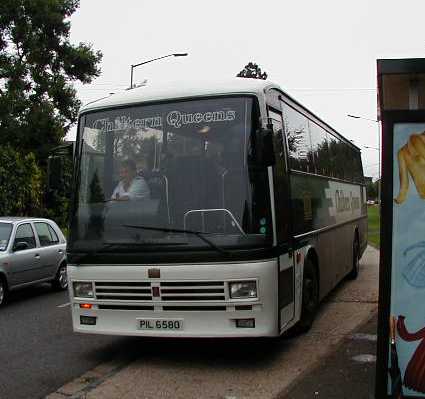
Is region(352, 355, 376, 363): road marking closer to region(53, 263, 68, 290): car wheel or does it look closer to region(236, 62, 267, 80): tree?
region(53, 263, 68, 290): car wheel

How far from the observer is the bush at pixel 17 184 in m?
24.7

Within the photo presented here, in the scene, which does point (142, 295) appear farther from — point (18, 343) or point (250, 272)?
point (18, 343)

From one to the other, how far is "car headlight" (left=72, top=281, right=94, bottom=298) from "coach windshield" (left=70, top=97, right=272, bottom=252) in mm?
381

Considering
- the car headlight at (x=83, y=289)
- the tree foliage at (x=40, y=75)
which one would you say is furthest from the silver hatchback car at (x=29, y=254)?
the tree foliage at (x=40, y=75)

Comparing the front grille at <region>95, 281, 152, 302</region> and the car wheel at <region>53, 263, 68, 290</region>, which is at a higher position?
the front grille at <region>95, 281, 152, 302</region>

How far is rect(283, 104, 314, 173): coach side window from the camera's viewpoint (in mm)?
7914

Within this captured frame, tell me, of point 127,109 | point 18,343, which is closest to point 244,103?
point 127,109

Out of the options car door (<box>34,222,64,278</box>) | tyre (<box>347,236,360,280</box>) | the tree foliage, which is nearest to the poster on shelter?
car door (<box>34,222,64,278</box>)

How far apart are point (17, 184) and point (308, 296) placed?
19.2 metres

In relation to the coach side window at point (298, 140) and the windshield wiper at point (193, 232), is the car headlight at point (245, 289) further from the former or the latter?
the coach side window at point (298, 140)

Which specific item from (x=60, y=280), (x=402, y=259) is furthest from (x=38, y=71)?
(x=402, y=259)

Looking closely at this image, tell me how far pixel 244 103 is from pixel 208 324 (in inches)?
89.8

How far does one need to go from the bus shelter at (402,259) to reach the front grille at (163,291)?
6.91ft

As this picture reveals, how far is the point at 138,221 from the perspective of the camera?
6.59 meters
